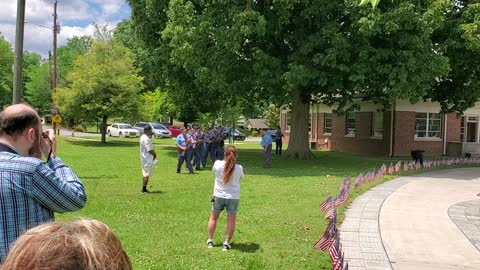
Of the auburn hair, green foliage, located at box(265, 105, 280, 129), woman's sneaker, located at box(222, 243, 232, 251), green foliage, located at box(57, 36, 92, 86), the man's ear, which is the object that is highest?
green foliage, located at box(57, 36, 92, 86)

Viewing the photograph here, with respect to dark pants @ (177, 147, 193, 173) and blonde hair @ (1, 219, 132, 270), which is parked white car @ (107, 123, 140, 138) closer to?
dark pants @ (177, 147, 193, 173)

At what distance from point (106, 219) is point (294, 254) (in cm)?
388

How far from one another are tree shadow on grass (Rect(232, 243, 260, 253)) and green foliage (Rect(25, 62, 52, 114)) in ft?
243

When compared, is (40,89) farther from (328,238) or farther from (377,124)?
(328,238)

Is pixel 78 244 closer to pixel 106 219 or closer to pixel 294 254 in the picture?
pixel 294 254

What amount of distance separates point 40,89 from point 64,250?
8298 cm

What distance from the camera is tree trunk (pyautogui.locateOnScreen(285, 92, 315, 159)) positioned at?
26.3 meters

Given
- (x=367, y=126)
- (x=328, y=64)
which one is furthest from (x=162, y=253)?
(x=367, y=126)

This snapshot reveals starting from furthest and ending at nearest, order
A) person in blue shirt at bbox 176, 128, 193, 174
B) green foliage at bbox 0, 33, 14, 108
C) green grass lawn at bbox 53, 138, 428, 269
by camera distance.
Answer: green foliage at bbox 0, 33, 14, 108, person in blue shirt at bbox 176, 128, 193, 174, green grass lawn at bbox 53, 138, 428, 269

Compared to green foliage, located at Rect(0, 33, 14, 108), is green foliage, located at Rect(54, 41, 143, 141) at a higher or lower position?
lower

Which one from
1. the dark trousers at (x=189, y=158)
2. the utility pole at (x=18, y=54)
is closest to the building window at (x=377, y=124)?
the dark trousers at (x=189, y=158)

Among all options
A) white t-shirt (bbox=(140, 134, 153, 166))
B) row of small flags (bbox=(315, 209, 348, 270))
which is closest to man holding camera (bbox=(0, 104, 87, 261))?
row of small flags (bbox=(315, 209, 348, 270))

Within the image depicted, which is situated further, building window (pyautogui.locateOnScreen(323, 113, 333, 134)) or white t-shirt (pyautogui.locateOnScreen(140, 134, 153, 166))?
building window (pyautogui.locateOnScreen(323, 113, 333, 134))

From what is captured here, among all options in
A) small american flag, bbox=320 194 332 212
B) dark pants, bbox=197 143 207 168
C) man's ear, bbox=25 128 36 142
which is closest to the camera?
man's ear, bbox=25 128 36 142
